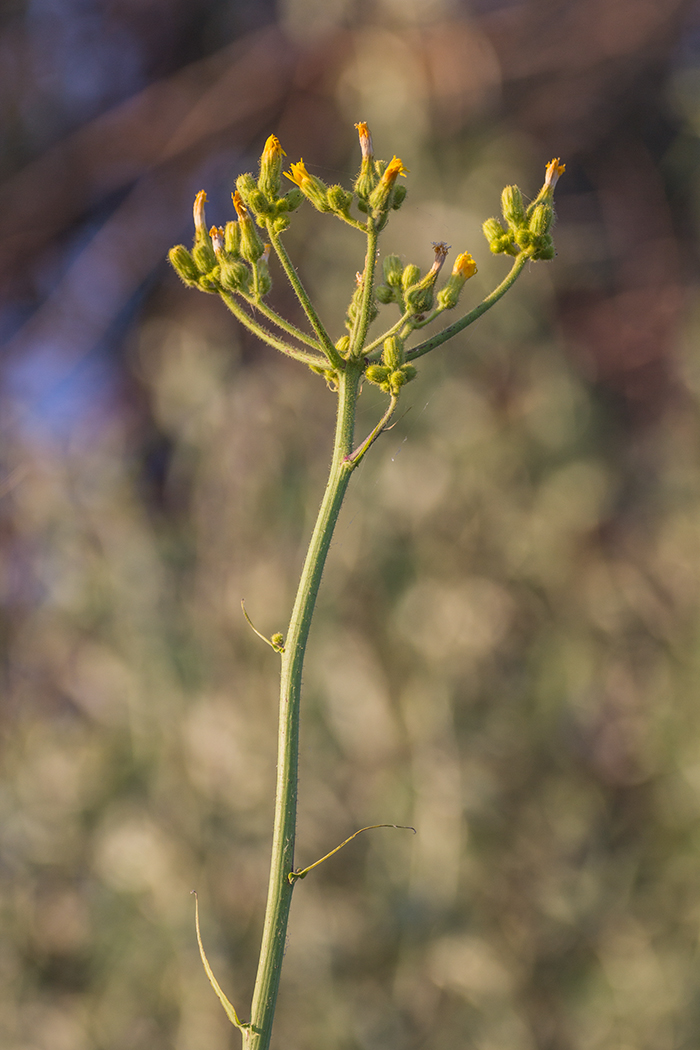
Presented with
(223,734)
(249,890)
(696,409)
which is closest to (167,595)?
(223,734)

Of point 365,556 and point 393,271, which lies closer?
point 393,271

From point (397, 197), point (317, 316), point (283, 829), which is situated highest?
point (397, 197)

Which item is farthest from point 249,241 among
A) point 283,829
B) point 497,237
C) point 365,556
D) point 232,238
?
point 365,556

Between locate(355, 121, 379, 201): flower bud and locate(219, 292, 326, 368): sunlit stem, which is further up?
locate(355, 121, 379, 201): flower bud

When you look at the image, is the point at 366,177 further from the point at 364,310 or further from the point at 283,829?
the point at 283,829

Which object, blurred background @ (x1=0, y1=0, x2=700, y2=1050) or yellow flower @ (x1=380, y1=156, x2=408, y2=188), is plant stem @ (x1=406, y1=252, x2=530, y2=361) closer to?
yellow flower @ (x1=380, y1=156, x2=408, y2=188)

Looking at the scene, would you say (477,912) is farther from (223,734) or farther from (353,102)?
(353,102)

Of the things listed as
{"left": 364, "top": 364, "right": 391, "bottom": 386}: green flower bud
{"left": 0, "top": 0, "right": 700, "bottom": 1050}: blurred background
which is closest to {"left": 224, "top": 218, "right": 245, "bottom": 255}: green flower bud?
{"left": 364, "top": 364, "right": 391, "bottom": 386}: green flower bud
